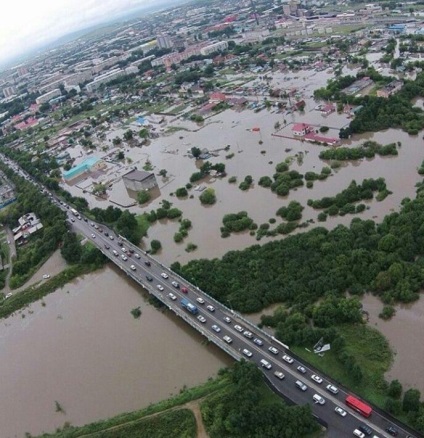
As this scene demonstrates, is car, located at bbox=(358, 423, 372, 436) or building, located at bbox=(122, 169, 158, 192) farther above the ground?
building, located at bbox=(122, 169, 158, 192)

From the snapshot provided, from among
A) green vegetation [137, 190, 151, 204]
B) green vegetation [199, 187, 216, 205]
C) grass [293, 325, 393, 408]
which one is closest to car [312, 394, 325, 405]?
grass [293, 325, 393, 408]

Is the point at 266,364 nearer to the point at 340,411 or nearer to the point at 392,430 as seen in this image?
the point at 340,411

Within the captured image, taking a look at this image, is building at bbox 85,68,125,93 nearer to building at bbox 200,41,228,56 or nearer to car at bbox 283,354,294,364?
building at bbox 200,41,228,56

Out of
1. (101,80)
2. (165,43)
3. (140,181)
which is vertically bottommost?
(140,181)

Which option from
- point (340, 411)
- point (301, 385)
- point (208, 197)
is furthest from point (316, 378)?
point (208, 197)

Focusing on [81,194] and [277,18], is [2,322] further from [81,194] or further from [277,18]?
[277,18]

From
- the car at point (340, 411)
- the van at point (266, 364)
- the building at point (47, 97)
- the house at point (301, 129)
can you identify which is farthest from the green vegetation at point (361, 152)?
the building at point (47, 97)
